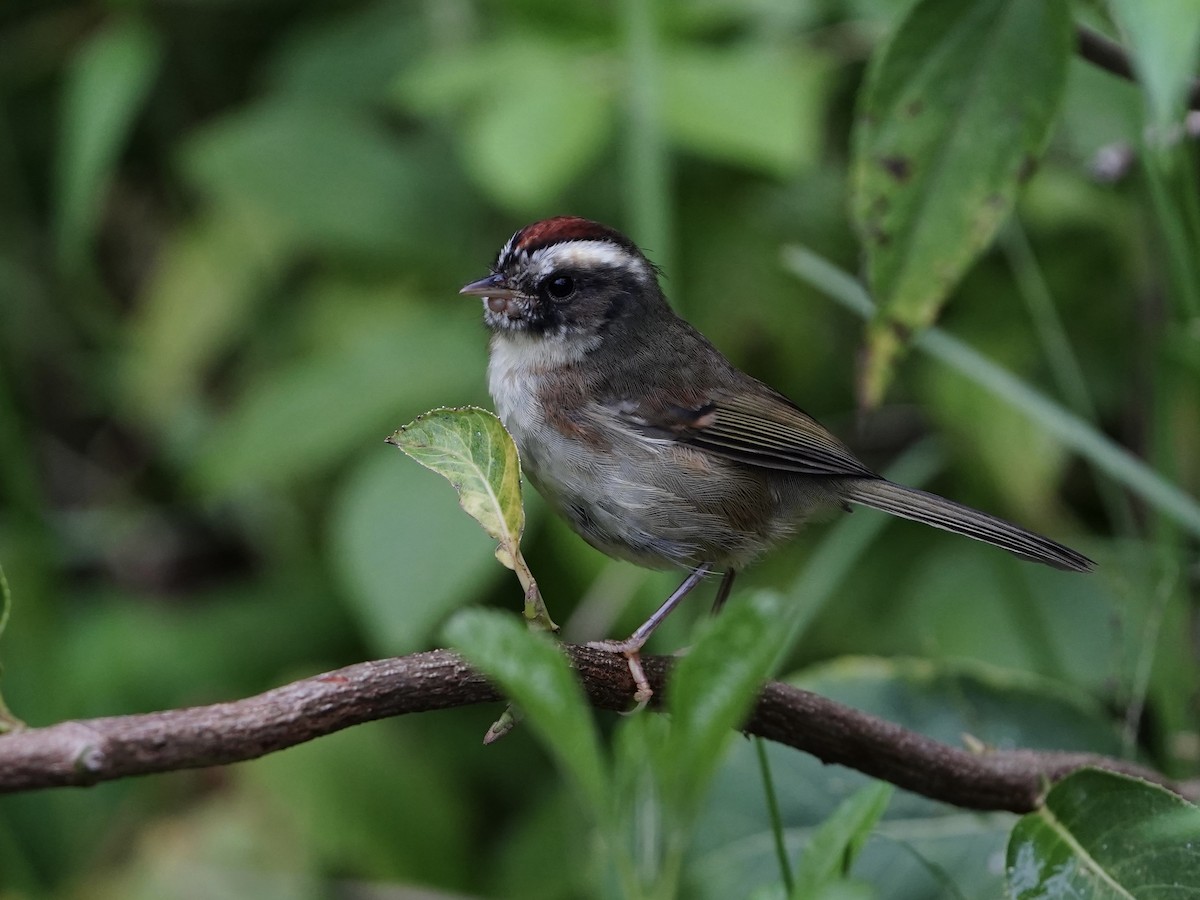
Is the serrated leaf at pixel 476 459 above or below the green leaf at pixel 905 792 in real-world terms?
above

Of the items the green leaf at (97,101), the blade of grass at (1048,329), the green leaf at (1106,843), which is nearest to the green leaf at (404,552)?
the blade of grass at (1048,329)

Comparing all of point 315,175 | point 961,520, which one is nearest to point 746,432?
point 961,520

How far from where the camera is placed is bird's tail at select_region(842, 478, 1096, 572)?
7.80 ft

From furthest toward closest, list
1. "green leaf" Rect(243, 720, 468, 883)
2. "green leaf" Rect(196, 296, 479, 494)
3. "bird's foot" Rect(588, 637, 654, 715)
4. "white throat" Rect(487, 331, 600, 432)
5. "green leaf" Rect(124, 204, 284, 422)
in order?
1. "green leaf" Rect(124, 204, 284, 422)
2. "green leaf" Rect(196, 296, 479, 494)
3. "green leaf" Rect(243, 720, 468, 883)
4. "white throat" Rect(487, 331, 600, 432)
5. "bird's foot" Rect(588, 637, 654, 715)

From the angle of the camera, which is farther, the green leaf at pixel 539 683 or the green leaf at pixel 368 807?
the green leaf at pixel 368 807

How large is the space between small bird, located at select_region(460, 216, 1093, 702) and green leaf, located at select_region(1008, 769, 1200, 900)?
25.6 inches

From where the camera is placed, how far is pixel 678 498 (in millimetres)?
2627

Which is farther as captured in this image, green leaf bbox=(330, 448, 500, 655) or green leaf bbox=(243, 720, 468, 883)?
green leaf bbox=(243, 720, 468, 883)

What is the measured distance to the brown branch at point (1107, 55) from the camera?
80.1 inches

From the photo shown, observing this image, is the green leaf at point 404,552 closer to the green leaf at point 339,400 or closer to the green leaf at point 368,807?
the green leaf at point 339,400

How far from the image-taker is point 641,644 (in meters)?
2.06

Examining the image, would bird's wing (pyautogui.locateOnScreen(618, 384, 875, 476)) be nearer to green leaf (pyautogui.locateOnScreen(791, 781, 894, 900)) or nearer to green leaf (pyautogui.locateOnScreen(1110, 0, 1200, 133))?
green leaf (pyautogui.locateOnScreen(791, 781, 894, 900))

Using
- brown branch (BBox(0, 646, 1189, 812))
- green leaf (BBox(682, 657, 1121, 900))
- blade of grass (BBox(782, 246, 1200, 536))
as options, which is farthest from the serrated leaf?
green leaf (BBox(682, 657, 1121, 900))

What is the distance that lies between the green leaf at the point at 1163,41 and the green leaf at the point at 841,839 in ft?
2.72
